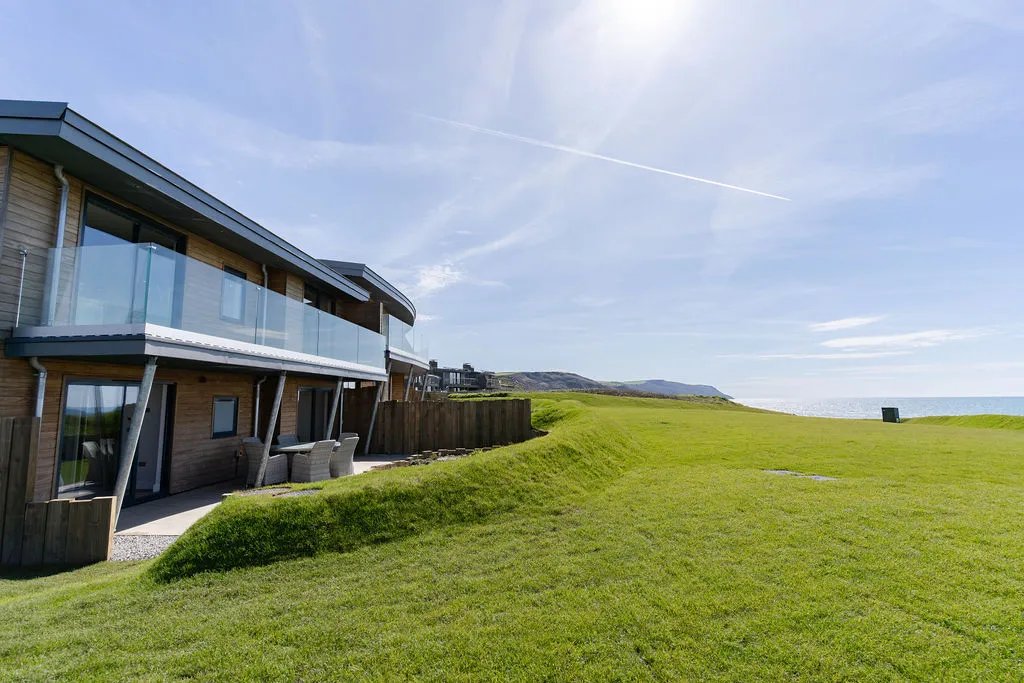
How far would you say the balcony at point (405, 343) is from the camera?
18705 millimetres

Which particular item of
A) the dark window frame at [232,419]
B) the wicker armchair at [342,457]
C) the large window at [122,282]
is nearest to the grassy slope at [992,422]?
the wicker armchair at [342,457]

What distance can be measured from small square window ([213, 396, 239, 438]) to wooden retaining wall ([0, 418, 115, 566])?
5393 millimetres

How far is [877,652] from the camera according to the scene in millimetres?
3535

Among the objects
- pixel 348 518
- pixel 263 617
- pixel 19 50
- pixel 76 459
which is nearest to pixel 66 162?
pixel 19 50

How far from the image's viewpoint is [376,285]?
62.4ft

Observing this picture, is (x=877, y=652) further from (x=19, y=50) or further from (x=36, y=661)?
(x=19, y=50)

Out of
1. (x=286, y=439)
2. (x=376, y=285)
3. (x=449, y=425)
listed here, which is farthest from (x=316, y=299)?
(x=449, y=425)

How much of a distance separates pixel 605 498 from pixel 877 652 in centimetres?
467

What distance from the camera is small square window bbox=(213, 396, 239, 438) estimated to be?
11867 millimetres

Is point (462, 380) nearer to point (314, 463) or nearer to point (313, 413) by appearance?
point (313, 413)

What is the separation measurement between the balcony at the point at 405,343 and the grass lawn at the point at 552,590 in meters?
11.6

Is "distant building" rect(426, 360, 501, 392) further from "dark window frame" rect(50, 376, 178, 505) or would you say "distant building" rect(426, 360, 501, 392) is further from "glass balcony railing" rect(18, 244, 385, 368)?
"glass balcony railing" rect(18, 244, 385, 368)

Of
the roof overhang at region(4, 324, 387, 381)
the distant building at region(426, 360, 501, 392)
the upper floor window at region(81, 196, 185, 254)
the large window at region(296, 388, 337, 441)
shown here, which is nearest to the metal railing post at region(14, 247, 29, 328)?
the roof overhang at region(4, 324, 387, 381)

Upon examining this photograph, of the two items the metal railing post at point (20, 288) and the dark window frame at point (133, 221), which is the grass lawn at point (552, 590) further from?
the dark window frame at point (133, 221)
